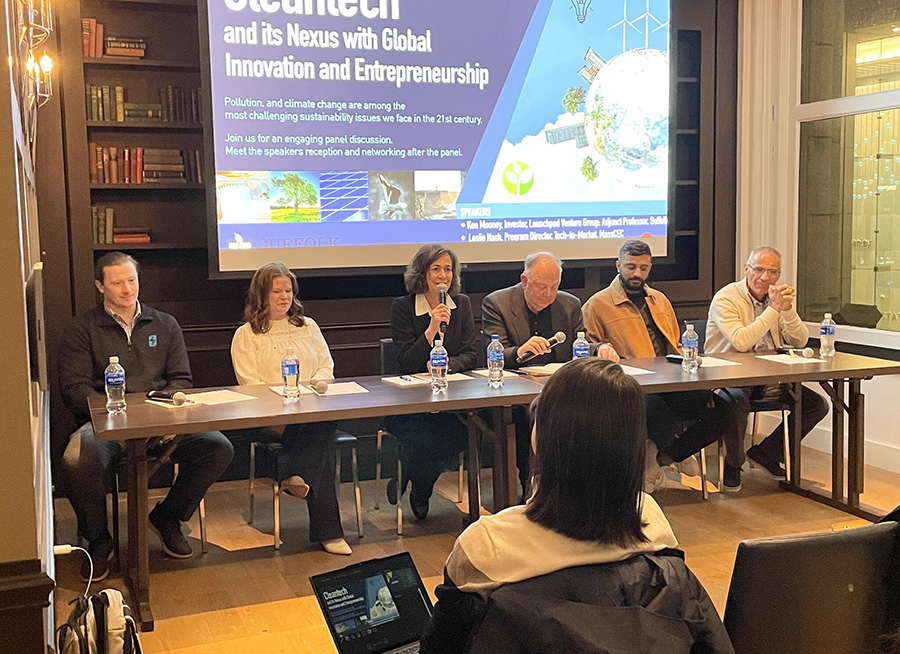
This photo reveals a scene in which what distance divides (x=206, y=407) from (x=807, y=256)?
415cm

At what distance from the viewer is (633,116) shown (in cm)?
581

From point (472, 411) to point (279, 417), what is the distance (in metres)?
0.98

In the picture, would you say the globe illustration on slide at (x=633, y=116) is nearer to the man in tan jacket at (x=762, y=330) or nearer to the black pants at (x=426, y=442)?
the man in tan jacket at (x=762, y=330)

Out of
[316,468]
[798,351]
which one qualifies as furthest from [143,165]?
[798,351]

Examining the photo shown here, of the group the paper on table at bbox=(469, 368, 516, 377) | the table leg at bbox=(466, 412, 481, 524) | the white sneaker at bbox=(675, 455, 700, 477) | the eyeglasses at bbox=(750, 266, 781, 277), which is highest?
the eyeglasses at bbox=(750, 266, 781, 277)

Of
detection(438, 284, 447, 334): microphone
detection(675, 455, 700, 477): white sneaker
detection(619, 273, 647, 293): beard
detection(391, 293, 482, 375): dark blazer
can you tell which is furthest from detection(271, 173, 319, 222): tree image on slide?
detection(675, 455, 700, 477): white sneaker

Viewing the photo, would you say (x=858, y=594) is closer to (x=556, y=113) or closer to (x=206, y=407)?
(x=206, y=407)

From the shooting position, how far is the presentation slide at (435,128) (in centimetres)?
499

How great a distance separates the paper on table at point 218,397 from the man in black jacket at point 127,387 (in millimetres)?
231

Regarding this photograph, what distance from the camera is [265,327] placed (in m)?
4.23

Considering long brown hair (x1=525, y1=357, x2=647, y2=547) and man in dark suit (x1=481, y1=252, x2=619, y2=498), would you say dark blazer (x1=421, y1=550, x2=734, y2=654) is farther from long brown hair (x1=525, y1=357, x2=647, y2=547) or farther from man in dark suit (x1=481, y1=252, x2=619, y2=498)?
man in dark suit (x1=481, y1=252, x2=619, y2=498)

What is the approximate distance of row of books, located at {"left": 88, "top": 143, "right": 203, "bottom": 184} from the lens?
4.80m

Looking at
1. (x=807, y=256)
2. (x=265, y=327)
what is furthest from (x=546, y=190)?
(x=265, y=327)

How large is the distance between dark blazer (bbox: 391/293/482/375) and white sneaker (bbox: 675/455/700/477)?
1251 millimetres
